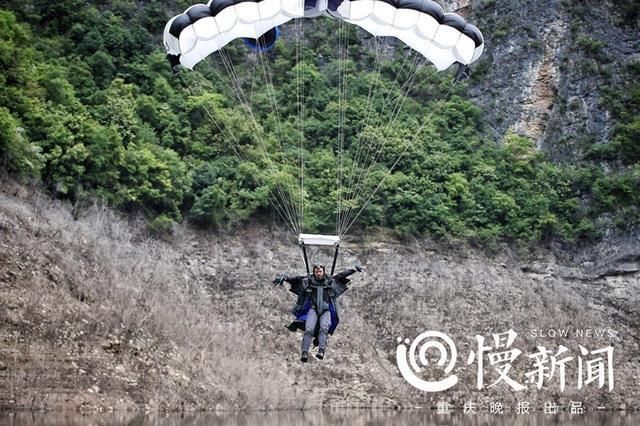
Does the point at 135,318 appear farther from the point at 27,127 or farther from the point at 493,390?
the point at 493,390

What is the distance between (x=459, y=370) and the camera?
28.7 meters

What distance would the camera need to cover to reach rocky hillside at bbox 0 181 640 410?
22219 mm

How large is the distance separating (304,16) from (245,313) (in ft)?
44.5

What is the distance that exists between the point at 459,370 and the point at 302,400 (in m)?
5.38

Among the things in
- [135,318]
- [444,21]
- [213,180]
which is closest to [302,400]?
[135,318]

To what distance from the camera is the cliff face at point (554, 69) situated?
3666 centimetres

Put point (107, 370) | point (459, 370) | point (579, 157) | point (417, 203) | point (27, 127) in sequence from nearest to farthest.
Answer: point (107, 370)
point (27, 127)
point (459, 370)
point (417, 203)
point (579, 157)

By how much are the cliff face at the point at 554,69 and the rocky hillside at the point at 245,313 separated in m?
5.42

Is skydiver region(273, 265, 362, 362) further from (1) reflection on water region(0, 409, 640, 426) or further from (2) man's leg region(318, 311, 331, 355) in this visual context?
(1) reflection on water region(0, 409, 640, 426)

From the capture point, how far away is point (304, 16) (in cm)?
1650

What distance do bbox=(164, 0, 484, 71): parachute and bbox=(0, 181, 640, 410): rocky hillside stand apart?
8277 mm
